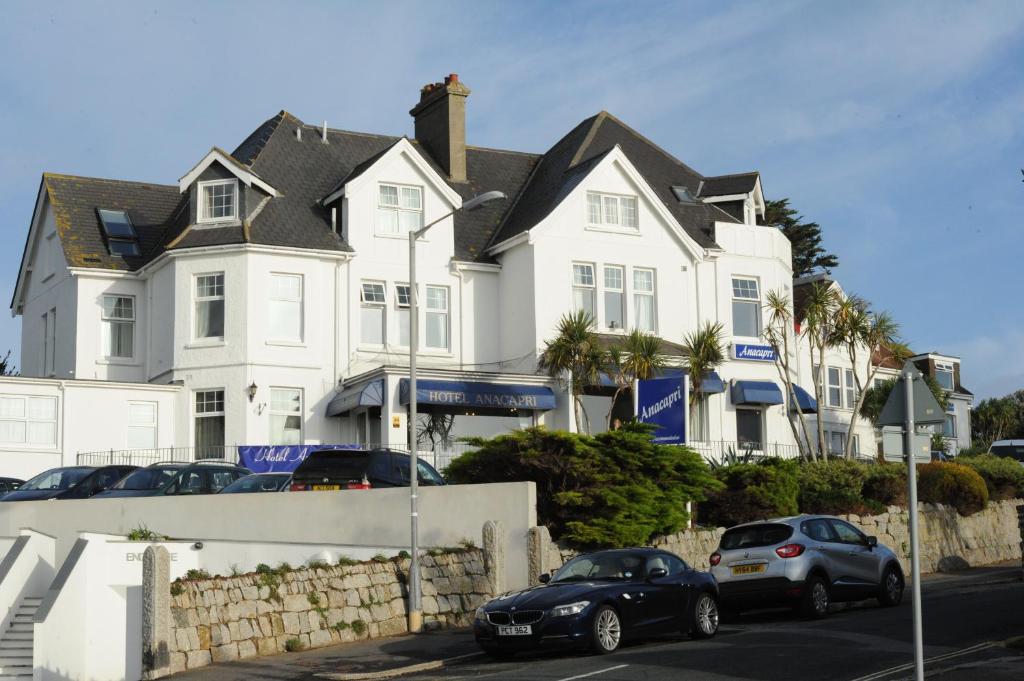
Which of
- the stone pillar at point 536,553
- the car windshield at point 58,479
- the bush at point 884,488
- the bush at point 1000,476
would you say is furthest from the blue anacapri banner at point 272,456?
the bush at point 1000,476

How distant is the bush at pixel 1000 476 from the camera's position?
1431 inches

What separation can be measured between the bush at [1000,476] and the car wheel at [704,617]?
59.7 ft

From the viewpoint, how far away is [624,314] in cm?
4000

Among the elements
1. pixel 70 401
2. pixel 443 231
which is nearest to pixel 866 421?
pixel 443 231

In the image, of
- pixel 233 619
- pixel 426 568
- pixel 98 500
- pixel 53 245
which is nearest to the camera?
pixel 233 619

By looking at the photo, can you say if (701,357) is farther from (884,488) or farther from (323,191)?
(323,191)

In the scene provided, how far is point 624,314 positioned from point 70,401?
15.6 m

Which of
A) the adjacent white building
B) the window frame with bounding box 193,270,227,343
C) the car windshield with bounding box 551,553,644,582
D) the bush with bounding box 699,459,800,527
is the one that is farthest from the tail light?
the window frame with bounding box 193,270,227,343

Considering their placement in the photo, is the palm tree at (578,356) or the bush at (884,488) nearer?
the bush at (884,488)

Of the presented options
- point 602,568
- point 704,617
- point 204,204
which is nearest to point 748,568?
point 704,617

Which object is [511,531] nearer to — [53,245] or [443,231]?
[443,231]

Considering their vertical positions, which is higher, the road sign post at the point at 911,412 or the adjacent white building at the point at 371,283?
the adjacent white building at the point at 371,283

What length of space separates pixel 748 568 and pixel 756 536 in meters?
0.62

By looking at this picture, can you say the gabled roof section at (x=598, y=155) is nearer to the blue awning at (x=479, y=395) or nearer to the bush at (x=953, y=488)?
the blue awning at (x=479, y=395)
